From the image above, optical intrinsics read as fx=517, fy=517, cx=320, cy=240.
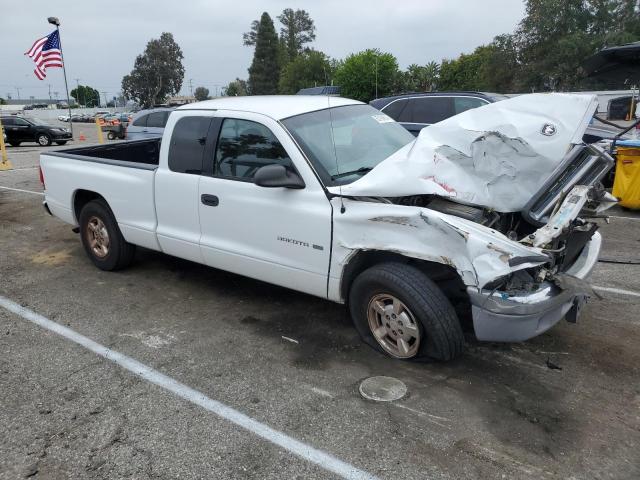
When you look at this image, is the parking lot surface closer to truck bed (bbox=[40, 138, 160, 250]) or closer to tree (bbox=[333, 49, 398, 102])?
truck bed (bbox=[40, 138, 160, 250])

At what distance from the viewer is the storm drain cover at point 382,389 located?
3.23 metres

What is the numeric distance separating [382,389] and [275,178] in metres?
1.60

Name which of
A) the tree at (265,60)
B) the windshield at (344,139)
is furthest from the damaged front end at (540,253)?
the tree at (265,60)

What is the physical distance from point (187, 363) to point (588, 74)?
835cm

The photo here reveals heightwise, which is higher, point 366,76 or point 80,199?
point 366,76

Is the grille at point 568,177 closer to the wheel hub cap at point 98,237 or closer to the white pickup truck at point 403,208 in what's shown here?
the white pickup truck at point 403,208

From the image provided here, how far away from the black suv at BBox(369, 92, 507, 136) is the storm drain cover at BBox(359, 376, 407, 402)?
6321 millimetres

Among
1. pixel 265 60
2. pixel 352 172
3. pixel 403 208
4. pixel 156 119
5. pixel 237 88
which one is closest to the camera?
pixel 403 208

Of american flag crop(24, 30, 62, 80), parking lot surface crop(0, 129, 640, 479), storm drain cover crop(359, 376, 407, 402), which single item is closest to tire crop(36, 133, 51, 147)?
american flag crop(24, 30, 62, 80)

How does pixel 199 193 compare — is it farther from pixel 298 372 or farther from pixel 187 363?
pixel 298 372

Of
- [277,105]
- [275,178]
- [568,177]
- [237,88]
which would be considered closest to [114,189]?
[277,105]

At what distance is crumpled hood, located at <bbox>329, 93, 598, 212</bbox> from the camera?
334 cm

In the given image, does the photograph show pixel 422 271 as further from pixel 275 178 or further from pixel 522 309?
pixel 275 178

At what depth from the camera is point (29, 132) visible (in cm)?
2309
